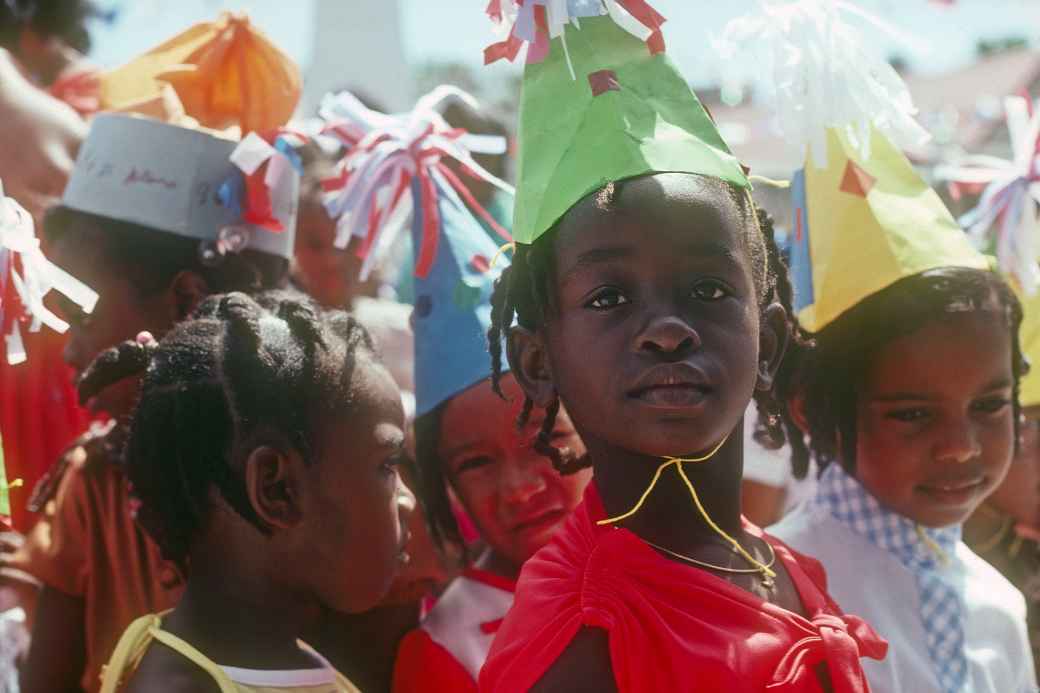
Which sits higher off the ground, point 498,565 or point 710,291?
point 710,291

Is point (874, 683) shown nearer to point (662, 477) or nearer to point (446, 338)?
point (662, 477)

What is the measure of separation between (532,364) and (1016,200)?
4.78 feet

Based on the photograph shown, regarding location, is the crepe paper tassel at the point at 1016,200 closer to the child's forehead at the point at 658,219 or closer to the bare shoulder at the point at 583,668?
the child's forehead at the point at 658,219

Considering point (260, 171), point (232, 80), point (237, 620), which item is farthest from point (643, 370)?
point (232, 80)

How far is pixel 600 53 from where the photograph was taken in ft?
5.87

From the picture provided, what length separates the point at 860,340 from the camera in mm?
2402

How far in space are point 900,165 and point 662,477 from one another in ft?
3.66

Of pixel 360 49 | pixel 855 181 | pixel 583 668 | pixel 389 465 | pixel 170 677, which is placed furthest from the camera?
pixel 360 49

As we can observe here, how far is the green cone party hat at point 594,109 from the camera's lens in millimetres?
1654

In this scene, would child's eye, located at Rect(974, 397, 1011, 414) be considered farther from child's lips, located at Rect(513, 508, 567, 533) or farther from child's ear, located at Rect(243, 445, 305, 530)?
child's ear, located at Rect(243, 445, 305, 530)

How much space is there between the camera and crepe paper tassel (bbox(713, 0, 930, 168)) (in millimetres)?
2037

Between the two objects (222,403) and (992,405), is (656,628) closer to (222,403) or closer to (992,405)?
(222,403)

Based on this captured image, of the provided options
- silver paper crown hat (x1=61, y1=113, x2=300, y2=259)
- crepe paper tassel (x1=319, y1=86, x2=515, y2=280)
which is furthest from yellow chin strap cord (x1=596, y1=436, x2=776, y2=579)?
silver paper crown hat (x1=61, y1=113, x2=300, y2=259)

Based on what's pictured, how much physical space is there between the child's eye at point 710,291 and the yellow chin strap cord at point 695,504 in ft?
0.68
